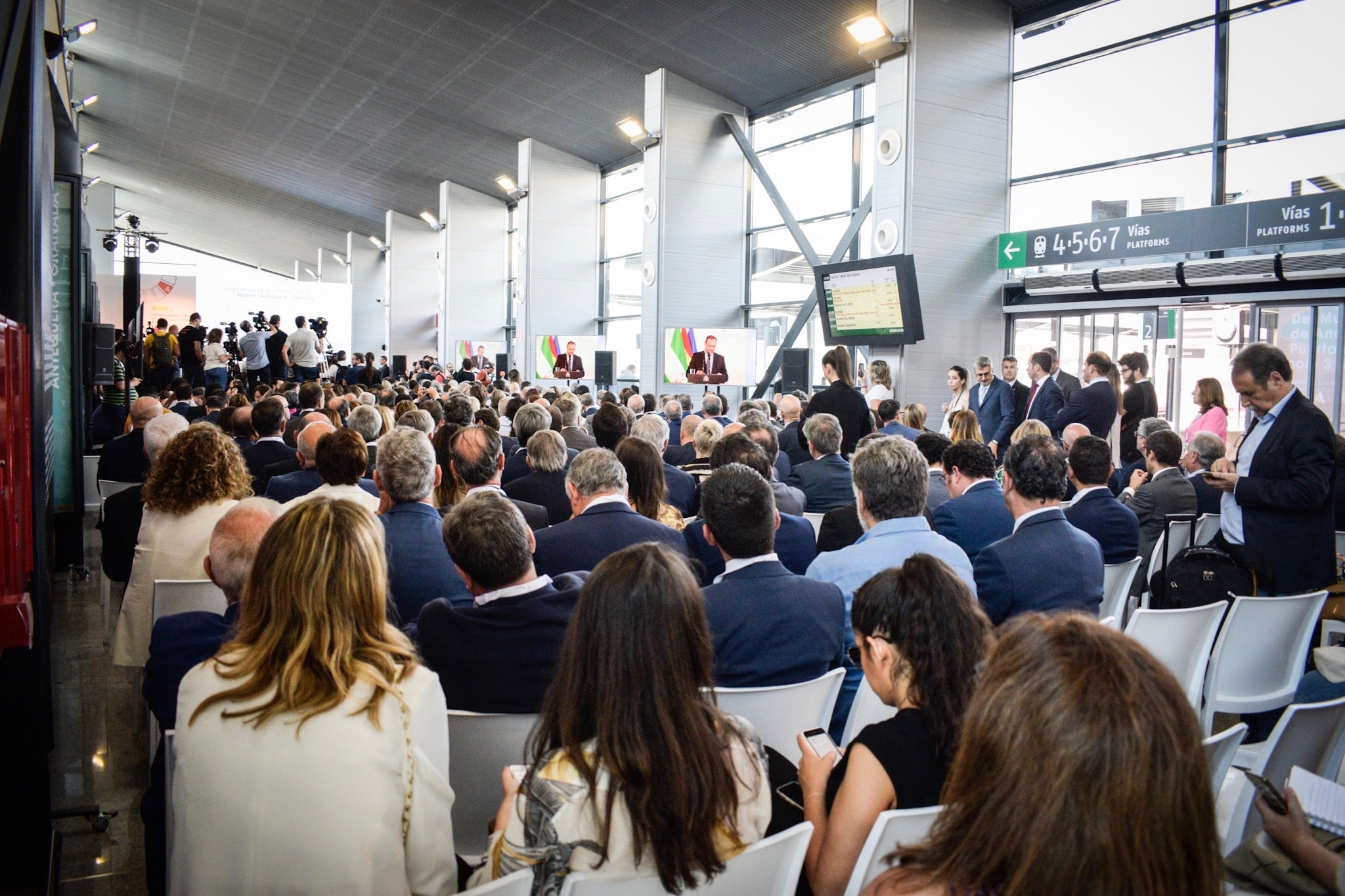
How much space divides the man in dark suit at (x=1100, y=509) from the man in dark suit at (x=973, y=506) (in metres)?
0.29

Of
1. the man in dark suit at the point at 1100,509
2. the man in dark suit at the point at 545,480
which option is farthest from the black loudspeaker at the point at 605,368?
the man in dark suit at the point at 1100,509

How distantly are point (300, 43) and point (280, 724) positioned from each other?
662 inches

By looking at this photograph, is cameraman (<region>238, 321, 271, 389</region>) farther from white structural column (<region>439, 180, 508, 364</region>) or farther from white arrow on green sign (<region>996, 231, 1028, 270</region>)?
white arrow on green sign (<region>996, 231, 1028, 270</region>)

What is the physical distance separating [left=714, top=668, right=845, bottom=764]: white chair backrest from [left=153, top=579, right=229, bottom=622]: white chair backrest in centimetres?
187

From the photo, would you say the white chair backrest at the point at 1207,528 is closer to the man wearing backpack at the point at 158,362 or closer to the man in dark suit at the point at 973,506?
the man in dark suit at the point at 973,506

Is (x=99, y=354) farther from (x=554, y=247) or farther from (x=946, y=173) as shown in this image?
(x=554, y=247)

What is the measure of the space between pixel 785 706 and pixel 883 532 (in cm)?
91

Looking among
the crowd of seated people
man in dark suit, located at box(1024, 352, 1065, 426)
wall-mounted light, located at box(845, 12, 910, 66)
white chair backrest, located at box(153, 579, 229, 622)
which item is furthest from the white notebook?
wall-mounted light, located at box(845, 12, 910, 66)

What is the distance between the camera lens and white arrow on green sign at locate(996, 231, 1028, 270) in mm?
10609

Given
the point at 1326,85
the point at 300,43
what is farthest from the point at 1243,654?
the point at 300,43

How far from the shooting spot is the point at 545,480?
4730 millimetres

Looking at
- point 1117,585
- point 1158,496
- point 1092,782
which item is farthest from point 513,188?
point 1092,782

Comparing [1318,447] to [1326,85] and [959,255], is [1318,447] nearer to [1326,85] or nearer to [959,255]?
[1326,85]

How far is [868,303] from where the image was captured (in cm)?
1058
